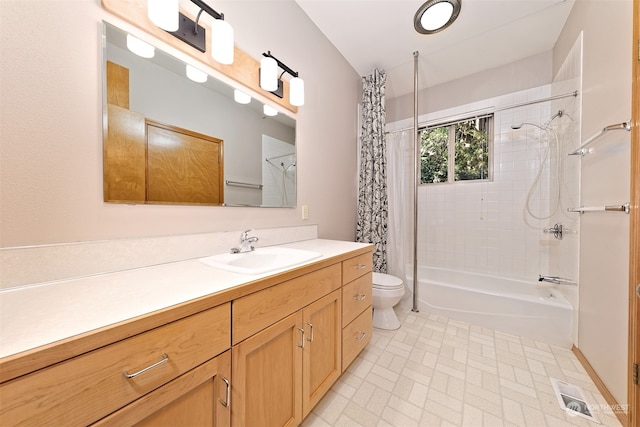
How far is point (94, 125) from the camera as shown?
32.5 inches

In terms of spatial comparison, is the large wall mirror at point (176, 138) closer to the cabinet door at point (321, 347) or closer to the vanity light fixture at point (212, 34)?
the vanity light fixture at point (212, 34)

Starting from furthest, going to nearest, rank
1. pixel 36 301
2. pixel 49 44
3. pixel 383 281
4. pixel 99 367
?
pixel 383 281 → pixel 49 44 → pixel 36 301 → pixel 99 367

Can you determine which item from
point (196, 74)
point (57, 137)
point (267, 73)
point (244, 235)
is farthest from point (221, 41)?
point (244, 235)

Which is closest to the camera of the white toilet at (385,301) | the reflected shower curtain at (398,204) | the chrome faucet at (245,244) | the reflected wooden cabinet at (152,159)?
the reflected wooden cabinet at (152,159)

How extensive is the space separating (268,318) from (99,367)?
1.48 feet

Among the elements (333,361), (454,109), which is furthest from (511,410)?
(454,109)

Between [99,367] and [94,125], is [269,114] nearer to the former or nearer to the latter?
Answer: [94,125]

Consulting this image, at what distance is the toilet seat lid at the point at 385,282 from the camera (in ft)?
6.19

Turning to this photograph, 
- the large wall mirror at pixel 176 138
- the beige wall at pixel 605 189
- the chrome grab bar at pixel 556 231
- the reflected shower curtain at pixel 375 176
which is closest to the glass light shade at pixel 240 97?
the large wall mirror at pixel 176 138

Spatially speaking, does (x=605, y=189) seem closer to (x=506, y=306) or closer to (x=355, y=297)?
(x=506, y=306)

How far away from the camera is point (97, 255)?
803 millimetres

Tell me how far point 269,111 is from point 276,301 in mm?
1204

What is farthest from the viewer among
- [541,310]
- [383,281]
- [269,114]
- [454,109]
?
[454,109]

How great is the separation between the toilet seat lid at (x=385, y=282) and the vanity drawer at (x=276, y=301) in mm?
904
